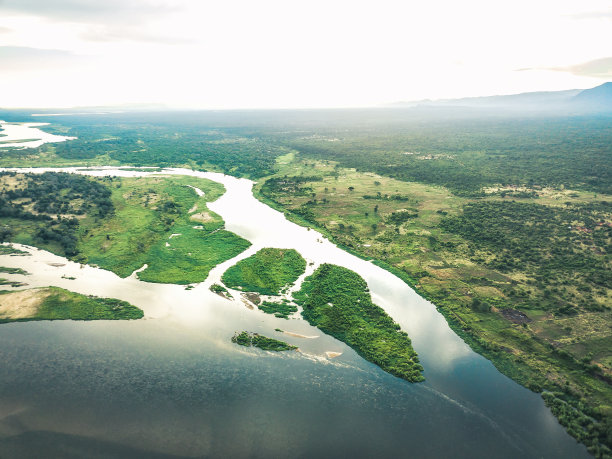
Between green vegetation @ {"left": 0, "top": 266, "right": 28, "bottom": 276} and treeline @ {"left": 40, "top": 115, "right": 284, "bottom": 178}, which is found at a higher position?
treeline @ {"left": 40, "top": 115, "right": 284, "bottom": 178}

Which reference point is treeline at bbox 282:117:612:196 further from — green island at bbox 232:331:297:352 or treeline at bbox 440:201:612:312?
green island at bbox 232:331:297:352

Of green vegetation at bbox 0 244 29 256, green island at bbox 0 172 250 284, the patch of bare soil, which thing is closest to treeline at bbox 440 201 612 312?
green island at bbox 0 172 250 284

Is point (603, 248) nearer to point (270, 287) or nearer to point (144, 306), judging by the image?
point (270, 287)

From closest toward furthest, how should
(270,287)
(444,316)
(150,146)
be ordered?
(444,316), (270,287), (150,146)

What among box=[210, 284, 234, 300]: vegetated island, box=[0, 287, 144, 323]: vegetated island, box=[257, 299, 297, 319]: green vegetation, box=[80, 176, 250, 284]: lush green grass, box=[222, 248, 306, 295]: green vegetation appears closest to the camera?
box=[0, 287, 144, 323]: vegetated island

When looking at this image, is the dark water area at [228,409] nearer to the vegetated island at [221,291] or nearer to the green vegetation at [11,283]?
the vegetated island at [221,291]

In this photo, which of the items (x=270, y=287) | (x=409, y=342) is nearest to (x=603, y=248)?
(x=409, y=342)

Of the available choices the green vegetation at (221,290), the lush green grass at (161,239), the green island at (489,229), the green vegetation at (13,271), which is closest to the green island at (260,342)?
the green vegetation at (221,290)
